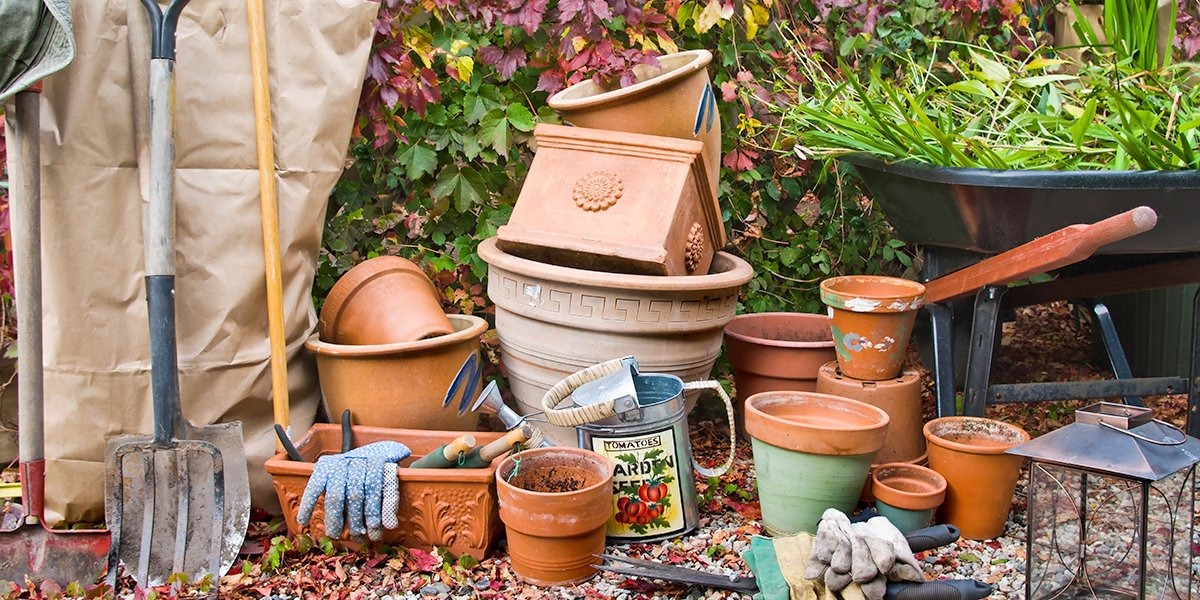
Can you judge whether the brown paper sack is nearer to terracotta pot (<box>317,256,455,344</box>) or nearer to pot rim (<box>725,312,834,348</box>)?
terracotta pot (<box>317,256,455,344</box>)

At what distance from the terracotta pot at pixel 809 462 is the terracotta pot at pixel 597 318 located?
0.29 metres

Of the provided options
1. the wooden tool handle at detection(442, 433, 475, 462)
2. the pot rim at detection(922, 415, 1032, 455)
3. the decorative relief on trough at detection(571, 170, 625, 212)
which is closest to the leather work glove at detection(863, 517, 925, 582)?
the pot rim at detection(922, 415, 1032, 455)

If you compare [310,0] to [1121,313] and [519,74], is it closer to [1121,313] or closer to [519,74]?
[519,74]

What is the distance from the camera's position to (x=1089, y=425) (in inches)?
80.0

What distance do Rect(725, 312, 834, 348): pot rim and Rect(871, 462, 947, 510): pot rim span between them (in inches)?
18.1

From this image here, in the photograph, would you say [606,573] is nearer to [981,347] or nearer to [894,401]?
[894,401]

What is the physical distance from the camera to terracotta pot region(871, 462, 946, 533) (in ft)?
8.18

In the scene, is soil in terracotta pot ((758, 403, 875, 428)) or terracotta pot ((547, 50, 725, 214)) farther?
terracotta pot ((547, 50, 725, 214))

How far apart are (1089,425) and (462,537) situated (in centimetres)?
140

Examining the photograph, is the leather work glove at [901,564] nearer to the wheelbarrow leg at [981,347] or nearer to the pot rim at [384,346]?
the wheelbarrow leg at [981,347]

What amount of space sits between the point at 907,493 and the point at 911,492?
0.23 feet

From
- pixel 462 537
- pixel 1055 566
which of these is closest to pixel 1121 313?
pixel 1055 566

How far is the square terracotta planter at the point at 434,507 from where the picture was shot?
240 cm

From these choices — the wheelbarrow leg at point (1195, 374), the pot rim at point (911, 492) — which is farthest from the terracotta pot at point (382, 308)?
the wheelbarrow leg at point (1195, 374)
